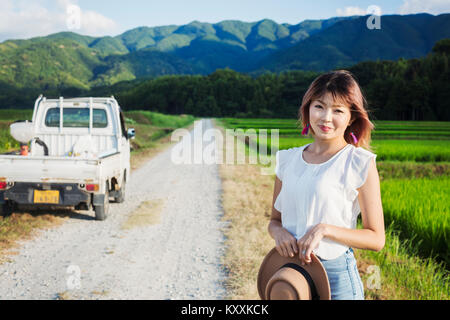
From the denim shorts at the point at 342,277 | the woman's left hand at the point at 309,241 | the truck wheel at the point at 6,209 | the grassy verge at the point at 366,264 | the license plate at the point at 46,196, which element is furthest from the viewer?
the truck wheel at the point at 6,209

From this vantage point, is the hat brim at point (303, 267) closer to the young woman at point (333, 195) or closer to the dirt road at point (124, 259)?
the young woman at point (333, 195)

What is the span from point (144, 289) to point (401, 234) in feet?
14.9

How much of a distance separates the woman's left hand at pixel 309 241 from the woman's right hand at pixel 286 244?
0.07ft

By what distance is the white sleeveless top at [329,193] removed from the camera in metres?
1.62

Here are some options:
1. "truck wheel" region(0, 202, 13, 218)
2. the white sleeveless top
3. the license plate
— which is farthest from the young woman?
"truck wheel" region(0, 202, 13, 218)

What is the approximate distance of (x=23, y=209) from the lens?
7555 mm

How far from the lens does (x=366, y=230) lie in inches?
63.3

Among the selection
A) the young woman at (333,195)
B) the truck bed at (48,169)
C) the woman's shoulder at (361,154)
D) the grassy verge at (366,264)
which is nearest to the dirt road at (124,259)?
the grassy verge at (366,264)

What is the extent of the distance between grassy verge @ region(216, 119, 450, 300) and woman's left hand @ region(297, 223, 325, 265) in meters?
2.69

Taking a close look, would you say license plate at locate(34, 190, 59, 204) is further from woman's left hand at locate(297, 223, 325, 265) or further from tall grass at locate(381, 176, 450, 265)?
woman's left hand at locate(297, 223, 325, 265)

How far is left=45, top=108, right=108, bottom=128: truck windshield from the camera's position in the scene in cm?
868

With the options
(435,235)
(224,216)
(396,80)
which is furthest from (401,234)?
(396,80)

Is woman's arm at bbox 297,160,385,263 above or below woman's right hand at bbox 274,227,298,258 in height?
above

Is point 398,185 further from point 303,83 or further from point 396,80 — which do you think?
point 303,83
